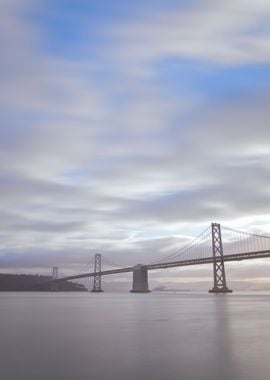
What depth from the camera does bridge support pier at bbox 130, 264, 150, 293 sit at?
298ft

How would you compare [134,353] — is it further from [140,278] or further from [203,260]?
[140,278]

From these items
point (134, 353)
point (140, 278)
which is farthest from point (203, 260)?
point (134, 353)

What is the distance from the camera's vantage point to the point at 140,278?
305 feet

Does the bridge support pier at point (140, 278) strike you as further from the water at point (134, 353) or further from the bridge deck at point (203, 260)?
the water at point (134, 353)

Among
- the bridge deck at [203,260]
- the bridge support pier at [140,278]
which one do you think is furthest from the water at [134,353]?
the bridge support pier at [140,278]

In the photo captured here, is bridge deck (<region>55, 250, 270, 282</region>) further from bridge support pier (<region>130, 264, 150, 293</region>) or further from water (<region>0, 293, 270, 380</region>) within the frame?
water (<region>0, 293, 270, 380</region>)

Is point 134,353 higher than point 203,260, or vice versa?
point 203,260

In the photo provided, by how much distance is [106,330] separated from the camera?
68.4ft

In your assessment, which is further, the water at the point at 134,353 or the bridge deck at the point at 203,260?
the bridge deck at the point at 203,260

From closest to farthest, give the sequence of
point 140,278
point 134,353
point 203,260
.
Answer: point 134,353, point 203,260, point 140,278

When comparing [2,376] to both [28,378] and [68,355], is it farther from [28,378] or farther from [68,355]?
[68,355]

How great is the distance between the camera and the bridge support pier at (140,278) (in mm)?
90750

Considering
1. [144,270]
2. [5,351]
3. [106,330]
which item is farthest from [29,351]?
[144,270]

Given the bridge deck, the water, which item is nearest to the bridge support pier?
the bridge deck
